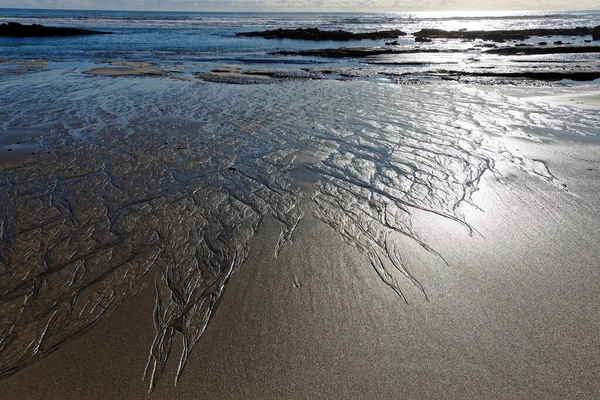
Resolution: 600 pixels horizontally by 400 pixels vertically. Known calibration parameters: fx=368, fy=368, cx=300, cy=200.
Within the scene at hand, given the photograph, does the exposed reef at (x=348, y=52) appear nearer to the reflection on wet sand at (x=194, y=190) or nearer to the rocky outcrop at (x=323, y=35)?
the rocky outcrop at (x=323, y=35)

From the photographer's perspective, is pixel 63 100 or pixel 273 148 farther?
pixel 63 100

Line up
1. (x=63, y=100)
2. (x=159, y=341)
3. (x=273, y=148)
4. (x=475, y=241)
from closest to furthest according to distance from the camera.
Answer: (x=159, y=341) → (x=475, y=241) → (x=273, y=148) → (x=63, y=100)

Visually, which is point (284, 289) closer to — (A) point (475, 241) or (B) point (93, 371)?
(B) point (93, 371)

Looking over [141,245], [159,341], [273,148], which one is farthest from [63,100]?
[159,341]

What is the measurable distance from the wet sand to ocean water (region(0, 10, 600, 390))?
0.51ft

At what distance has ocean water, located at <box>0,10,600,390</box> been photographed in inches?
130

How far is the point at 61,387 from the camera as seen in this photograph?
2.43 metres

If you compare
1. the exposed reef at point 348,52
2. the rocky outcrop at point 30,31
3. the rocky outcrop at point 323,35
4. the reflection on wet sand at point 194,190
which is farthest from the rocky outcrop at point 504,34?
the rocky outcrop at point 30,31

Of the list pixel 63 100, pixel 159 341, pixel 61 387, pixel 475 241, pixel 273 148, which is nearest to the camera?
pixel 61 387

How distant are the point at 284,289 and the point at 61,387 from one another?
1.76m

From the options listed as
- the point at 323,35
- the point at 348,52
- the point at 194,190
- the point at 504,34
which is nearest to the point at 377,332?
the point at 194,190

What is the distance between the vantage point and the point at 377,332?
9.34 ft

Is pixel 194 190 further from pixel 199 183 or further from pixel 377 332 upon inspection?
pixel 377 332

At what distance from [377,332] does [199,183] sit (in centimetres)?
360
